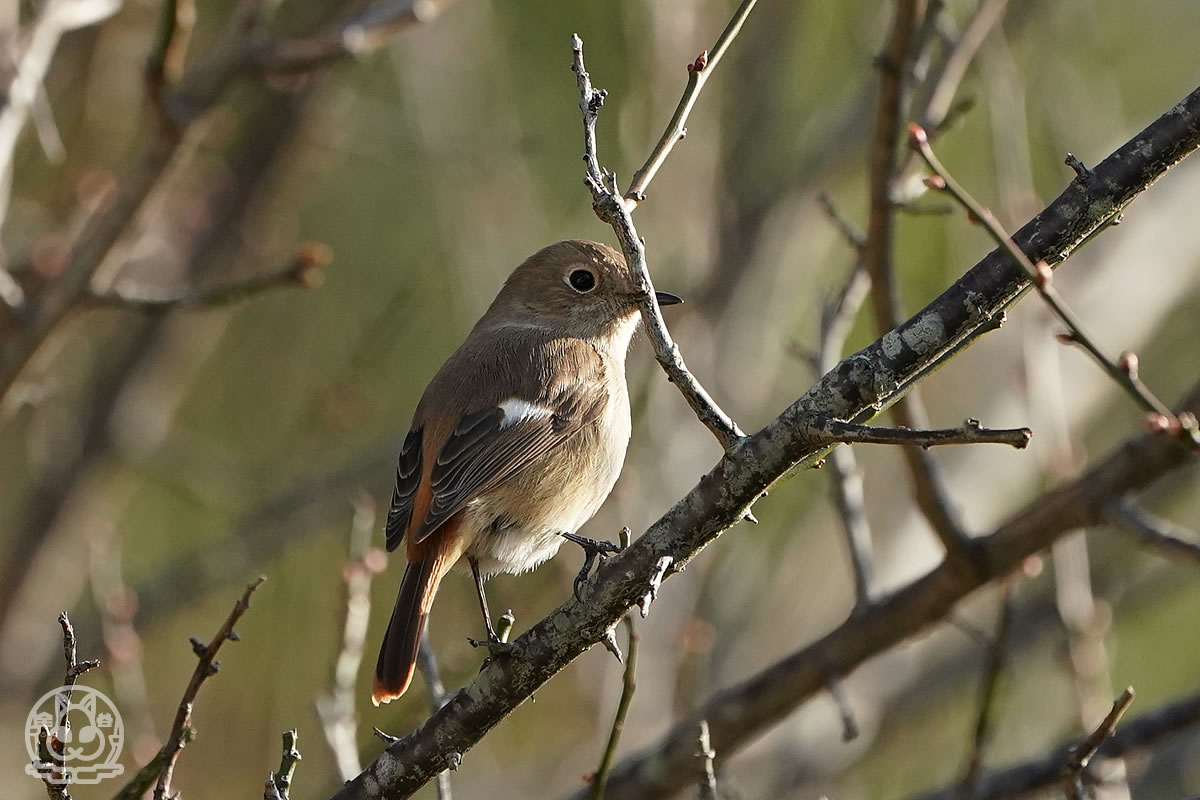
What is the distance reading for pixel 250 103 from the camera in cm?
791

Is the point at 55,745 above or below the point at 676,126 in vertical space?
below

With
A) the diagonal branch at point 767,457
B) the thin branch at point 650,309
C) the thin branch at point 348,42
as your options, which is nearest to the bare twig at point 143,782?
the diagonal branch at point 767,457

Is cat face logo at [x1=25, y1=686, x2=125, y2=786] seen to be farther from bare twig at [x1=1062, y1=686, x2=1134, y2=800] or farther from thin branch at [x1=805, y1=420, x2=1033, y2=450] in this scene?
bare twig at [x1=1062, y1=686, x2=1134, y2=800]

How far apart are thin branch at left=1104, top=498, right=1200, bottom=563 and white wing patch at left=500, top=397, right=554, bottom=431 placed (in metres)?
1.67

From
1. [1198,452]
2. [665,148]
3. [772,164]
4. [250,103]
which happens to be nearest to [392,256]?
[250,103]

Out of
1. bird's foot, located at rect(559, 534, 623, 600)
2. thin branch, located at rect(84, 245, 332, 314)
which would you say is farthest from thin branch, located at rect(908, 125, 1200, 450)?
thin branch, located at rect(84, 245, 332, 314)

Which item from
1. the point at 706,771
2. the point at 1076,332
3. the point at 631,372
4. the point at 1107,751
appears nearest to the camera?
the point at 1076,332

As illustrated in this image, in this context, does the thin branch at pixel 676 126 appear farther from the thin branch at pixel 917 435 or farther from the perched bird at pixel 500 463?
the perched bird at pixel 500 463

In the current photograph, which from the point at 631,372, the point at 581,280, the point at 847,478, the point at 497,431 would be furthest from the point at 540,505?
the point at 631,372

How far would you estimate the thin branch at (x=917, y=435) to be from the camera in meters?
2.01

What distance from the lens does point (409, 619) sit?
355 cm

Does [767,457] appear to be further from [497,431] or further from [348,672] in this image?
[497,431]

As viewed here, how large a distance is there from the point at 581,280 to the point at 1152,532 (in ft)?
7.54

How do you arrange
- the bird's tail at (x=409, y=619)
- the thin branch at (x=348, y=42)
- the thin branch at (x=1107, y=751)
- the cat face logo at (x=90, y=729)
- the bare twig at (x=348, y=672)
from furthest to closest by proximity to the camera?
the thin branch at (x=348, y=42), the cat face logo at (x=90, y=729), the thin branch at (x=1107, y=751), the bird's tail at (x=409, y=619), the bare twig at (x=348, y=672)
